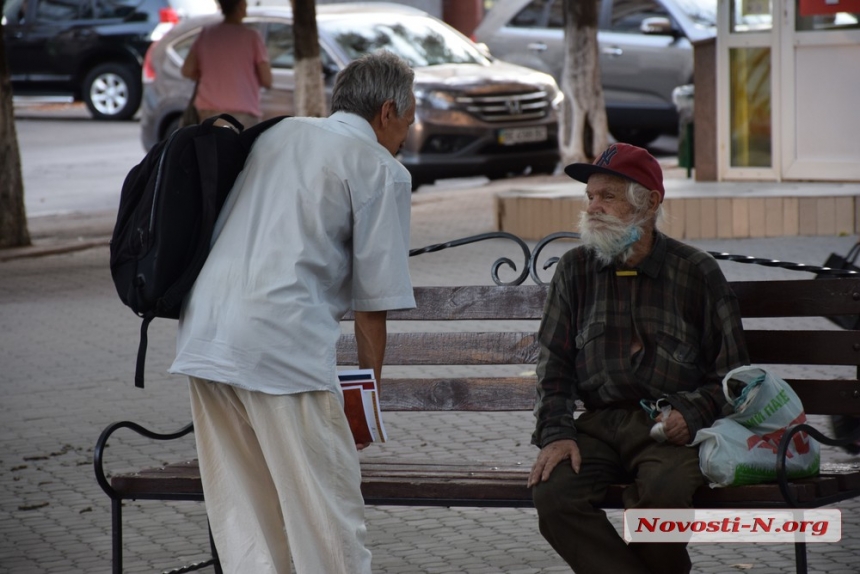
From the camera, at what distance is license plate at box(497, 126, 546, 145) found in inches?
554

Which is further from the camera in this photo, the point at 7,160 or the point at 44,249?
the point at 44,249

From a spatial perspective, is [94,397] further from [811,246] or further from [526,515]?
[811,246]

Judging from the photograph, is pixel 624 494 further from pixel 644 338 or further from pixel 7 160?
pixel 7 160

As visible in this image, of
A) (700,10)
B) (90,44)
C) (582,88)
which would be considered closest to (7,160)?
(582,88)

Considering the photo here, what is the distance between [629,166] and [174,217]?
1.28 m

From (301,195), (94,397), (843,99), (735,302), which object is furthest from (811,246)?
(301,195)

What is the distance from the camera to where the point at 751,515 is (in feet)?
12.6

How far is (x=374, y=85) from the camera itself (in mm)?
3576

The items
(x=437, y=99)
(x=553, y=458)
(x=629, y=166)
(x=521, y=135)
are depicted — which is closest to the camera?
(x=553, y=458)

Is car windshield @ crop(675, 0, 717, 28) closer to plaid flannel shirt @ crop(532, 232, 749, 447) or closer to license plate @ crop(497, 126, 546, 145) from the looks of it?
license plate @ crop(497, 126, 546, 145)

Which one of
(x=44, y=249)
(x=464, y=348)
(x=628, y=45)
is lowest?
(x=44, y=249)

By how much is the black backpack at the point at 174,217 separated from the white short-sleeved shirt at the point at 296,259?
0.15ft

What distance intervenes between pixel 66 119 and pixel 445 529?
2130 cm

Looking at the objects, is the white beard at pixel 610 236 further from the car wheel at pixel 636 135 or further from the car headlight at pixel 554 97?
the car wheel at pixel 636 135
